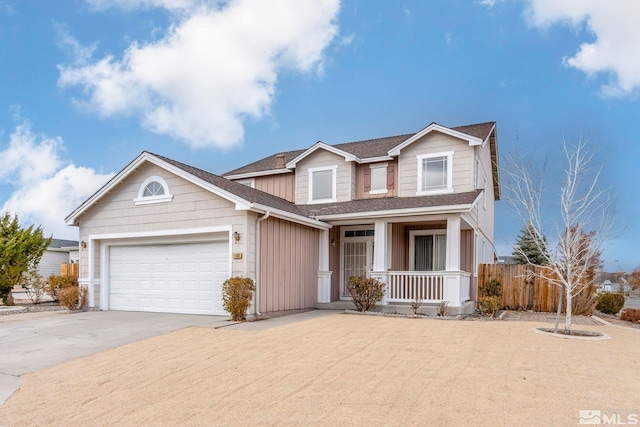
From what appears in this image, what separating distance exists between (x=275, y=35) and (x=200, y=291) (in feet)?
32.2

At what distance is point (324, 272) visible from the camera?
1456 centimetres

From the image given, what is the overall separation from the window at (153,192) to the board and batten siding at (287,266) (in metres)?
3.37

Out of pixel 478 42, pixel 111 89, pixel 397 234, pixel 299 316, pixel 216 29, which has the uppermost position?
pixel 478 42

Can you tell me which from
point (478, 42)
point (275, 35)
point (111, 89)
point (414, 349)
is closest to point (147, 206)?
point (111, 89)

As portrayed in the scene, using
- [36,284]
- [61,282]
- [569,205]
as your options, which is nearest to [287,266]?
[569,205]

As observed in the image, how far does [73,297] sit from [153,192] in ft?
14.5

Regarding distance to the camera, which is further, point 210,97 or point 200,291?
point 210,97

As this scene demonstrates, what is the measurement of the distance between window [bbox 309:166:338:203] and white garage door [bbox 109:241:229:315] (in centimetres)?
544

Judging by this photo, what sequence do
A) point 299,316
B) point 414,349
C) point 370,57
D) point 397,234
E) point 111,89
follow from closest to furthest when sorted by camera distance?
→ 1. point 414,349
2. point 299,316
3. point 397,234
4. point 111,89
5. point 370,57

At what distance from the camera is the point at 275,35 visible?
15898mm

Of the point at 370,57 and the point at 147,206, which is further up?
the point at 370,57

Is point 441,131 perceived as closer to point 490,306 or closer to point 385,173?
point 385,173

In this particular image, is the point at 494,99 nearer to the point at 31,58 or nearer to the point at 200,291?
the point at 200,291

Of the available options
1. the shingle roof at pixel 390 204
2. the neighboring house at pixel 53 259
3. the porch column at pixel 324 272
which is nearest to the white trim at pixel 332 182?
the shingle roof at pixel 390 204
